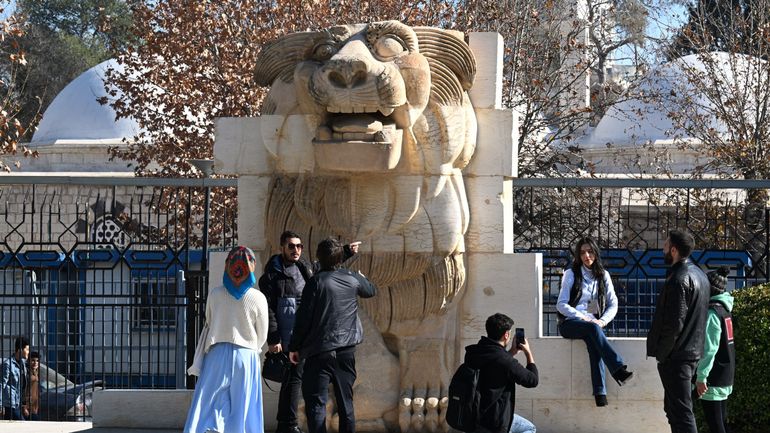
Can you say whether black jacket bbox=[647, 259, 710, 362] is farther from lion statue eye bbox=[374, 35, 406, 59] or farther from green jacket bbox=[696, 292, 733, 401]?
lion statue eye bbox=[374, 35, 406, 59]

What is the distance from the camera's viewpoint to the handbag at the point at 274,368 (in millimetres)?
8914

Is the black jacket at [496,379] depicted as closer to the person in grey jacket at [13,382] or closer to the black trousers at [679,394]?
the black trousers at [679,394]

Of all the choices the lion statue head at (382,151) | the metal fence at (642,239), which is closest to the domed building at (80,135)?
the metal fence at (642,239)

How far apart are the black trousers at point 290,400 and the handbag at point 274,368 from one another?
54mm

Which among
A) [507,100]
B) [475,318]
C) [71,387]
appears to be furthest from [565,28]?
[475,318]

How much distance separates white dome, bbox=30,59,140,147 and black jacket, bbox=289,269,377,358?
2212cm

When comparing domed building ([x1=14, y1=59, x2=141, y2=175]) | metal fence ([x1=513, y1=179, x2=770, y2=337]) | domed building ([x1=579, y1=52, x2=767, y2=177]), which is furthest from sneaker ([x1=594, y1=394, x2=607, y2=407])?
domed building ([x1=14, y1=59, x2=141, y2=175])

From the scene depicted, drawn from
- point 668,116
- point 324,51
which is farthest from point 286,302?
point 668,116

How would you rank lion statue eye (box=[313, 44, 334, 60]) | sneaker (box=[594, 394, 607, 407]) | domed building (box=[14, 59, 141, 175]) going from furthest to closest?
domed building (box=[14, 59, 141, 175]) < sneaker (box=[594, 394, 607, 407]) < lion statue eye (box=[313, 44, 334, 60])

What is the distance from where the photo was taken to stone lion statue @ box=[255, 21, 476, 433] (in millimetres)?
9266

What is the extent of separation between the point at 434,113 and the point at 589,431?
259cm

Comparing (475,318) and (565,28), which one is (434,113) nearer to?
(475,318)

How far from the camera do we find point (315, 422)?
8.32 m

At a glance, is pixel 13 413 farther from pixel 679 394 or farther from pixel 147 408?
pixel 679 394
